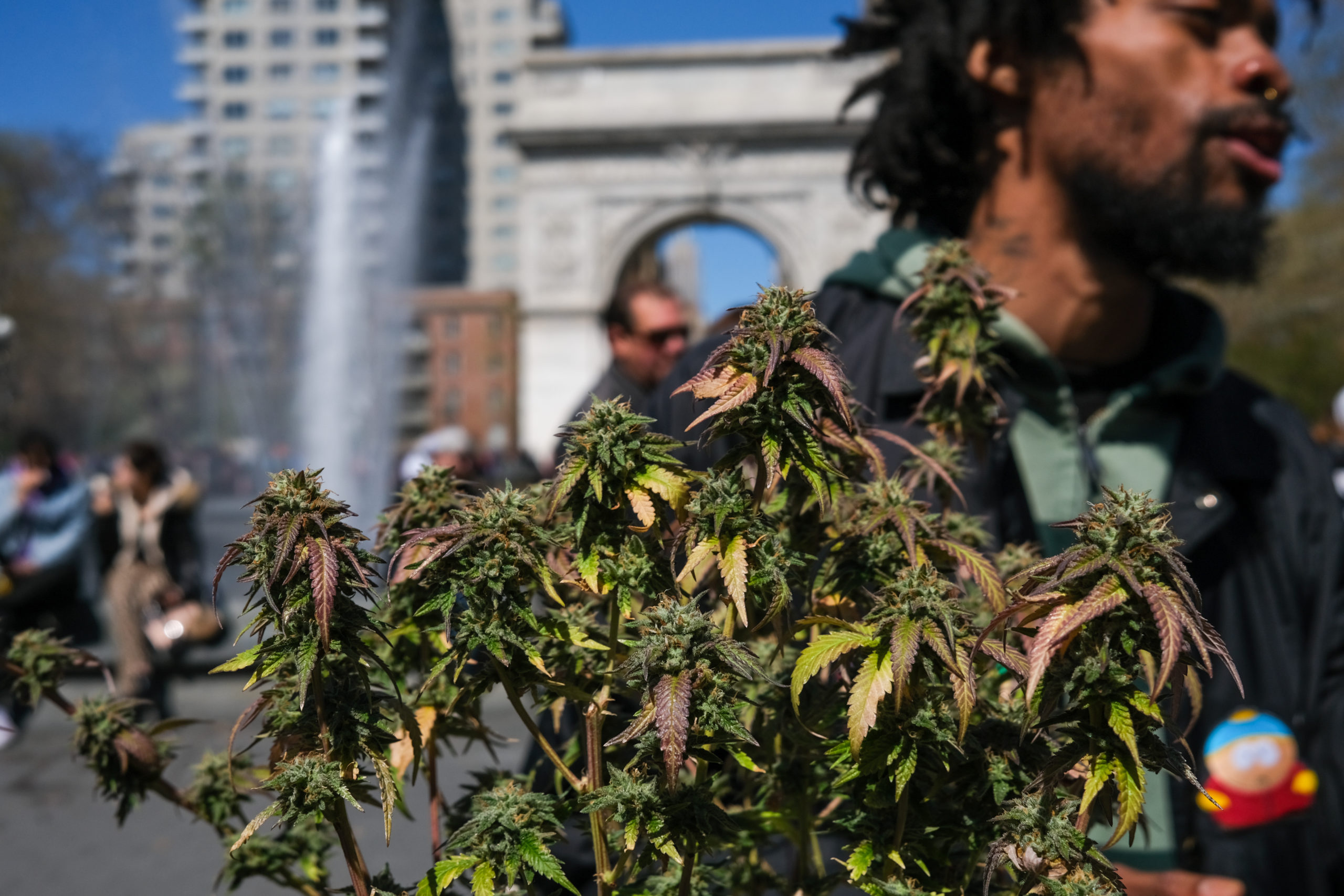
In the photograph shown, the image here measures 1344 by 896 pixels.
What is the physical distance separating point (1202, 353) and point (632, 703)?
1.67 meters

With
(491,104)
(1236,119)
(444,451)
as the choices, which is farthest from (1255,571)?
(491,104)

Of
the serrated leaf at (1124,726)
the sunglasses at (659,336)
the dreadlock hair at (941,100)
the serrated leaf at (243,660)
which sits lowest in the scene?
the serrated leaf at (1124,726)

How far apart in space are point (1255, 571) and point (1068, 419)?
0.51m

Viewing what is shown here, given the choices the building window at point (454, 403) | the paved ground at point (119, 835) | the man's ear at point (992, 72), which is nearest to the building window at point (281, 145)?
the building window at point (454, 403)

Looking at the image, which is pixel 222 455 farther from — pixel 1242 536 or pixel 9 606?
pixel 1242 536

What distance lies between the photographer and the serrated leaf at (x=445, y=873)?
967 mm

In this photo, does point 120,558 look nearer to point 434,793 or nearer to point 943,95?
point 943,95

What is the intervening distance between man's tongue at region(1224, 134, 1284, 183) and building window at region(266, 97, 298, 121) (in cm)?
8500

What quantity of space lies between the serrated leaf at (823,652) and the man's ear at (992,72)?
1.84 m

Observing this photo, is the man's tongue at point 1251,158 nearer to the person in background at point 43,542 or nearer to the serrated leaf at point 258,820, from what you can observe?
the serrated leaf at point 258,820

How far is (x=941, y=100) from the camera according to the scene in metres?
2.76

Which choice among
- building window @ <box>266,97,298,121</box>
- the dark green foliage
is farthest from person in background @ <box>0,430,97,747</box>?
building window @ <box>266,97,298,121</box>

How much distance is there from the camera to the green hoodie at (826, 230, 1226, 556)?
2.27 metres

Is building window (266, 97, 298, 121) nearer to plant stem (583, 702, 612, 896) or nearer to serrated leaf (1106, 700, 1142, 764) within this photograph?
plant stem (583, 702, 612, 896)
